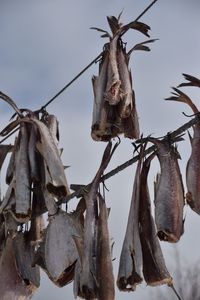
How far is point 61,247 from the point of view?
2.74 meters

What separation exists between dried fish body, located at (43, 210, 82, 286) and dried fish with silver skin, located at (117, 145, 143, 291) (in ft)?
0.82

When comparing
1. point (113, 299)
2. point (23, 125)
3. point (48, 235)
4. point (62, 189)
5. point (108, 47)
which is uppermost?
point (108, 47)

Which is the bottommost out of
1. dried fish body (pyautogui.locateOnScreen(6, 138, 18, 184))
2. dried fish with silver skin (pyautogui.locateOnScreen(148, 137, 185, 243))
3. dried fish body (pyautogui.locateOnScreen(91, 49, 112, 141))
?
dried fish with silver skin (pyautogui.locateOnScreen(148, 137, 185, 243))

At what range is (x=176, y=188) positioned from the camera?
2.43 meters

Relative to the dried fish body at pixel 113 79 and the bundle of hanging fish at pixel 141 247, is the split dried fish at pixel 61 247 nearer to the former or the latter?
the bundle of hanging fish at pixel 141 247

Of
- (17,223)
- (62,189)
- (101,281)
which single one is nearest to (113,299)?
(101,281)

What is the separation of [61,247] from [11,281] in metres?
0.42

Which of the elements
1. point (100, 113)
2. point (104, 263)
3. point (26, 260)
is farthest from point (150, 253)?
point (26, 260)

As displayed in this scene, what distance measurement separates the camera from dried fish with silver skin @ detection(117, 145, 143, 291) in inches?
97.1

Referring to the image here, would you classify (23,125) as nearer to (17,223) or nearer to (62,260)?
(17,223)

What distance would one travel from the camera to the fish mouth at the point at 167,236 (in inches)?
94.1

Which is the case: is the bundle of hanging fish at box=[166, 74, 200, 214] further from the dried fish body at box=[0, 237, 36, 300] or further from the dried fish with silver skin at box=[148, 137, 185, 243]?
the dried fish body at box=[0, 237, 36, 300]

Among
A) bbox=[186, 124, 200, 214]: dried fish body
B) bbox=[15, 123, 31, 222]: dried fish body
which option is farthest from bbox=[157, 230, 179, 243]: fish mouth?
bbox=[15, 123, 31, 222]: dried fish body

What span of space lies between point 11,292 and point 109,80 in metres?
1.01
